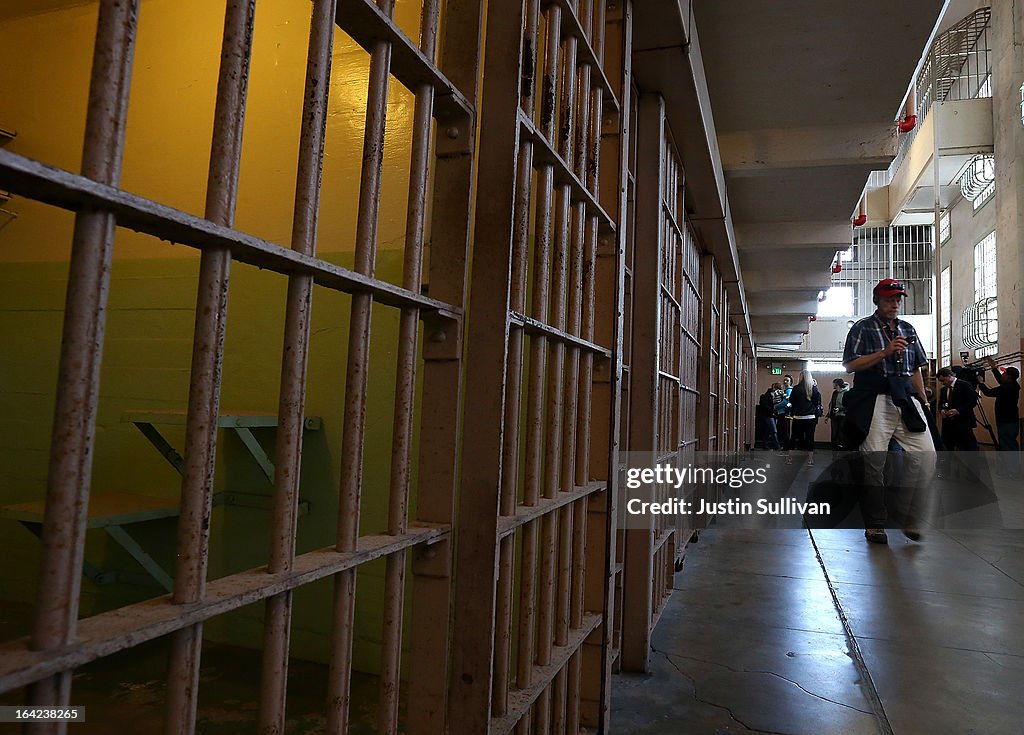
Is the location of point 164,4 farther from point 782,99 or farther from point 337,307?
point 782,99

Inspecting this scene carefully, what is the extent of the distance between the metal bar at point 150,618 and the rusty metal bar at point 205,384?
0.03m

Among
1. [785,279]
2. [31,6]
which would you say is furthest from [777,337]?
[31,6]

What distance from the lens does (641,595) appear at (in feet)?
9.41

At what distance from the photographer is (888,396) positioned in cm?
476

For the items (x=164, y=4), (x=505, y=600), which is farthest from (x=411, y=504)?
(x=164, y=4)

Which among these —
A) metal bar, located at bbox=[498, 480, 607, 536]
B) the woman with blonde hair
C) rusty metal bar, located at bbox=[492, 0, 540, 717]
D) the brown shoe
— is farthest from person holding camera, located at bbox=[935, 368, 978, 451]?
rusty metal bar, located at bbox=[492, 0, 540, 717]

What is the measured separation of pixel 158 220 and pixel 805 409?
13434 mm

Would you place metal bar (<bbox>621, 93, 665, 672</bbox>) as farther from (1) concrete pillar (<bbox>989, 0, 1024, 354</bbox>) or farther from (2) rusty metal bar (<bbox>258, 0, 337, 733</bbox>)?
(1) concrete pillar (<bbox>989, 0, 1024, 354</bbox>)

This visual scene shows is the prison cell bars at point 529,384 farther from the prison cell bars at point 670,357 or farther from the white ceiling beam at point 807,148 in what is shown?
the white ceiling beam at point 807,148

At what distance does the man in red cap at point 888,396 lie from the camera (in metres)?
4.66

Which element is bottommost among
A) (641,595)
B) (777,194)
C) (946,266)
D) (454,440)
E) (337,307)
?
(641,595)

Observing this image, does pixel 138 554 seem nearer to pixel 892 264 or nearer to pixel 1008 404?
pixel 1008 404

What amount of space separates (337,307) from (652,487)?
1598mm

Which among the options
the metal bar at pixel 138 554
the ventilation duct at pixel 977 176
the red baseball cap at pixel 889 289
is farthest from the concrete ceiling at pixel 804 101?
the ventilation duct at pixel 977 176
